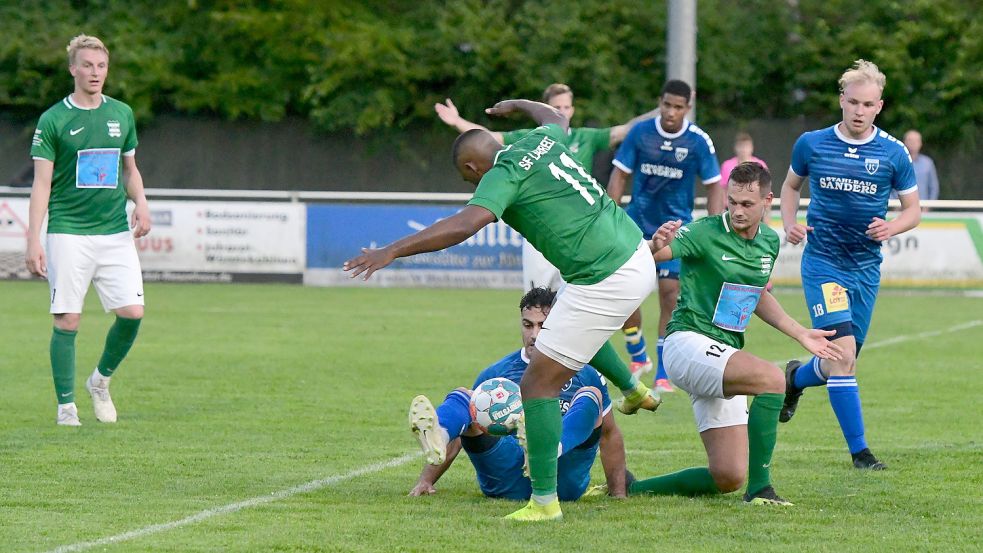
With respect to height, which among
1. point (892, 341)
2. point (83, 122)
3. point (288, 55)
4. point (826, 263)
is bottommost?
point (892, 341)

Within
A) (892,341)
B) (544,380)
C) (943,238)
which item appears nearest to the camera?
(544,380)

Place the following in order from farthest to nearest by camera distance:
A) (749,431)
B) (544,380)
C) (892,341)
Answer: (892,341) → (749,431) → (544,380)

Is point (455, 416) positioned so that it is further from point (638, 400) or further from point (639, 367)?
point (639, 367)

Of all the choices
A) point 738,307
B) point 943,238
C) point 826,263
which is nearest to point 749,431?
point 738,307

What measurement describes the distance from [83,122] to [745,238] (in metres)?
4.27

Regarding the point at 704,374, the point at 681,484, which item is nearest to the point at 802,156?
the point at 704,374

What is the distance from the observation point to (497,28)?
28.4 metres

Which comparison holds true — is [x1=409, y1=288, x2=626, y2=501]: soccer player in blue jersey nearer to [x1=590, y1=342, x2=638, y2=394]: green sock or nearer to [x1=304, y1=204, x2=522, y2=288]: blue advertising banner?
[x1=590, y1=342, x2=638, y2=394]: green sock

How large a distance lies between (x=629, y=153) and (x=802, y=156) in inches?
122

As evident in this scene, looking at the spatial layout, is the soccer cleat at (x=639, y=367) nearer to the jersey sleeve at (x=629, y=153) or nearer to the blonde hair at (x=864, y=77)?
the jersey sleeve at (x=629, y=153)

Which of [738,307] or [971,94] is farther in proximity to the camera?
[971,94]

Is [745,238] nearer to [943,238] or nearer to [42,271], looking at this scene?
[42,271]

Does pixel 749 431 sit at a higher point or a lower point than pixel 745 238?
lower

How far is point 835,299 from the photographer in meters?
8.04
